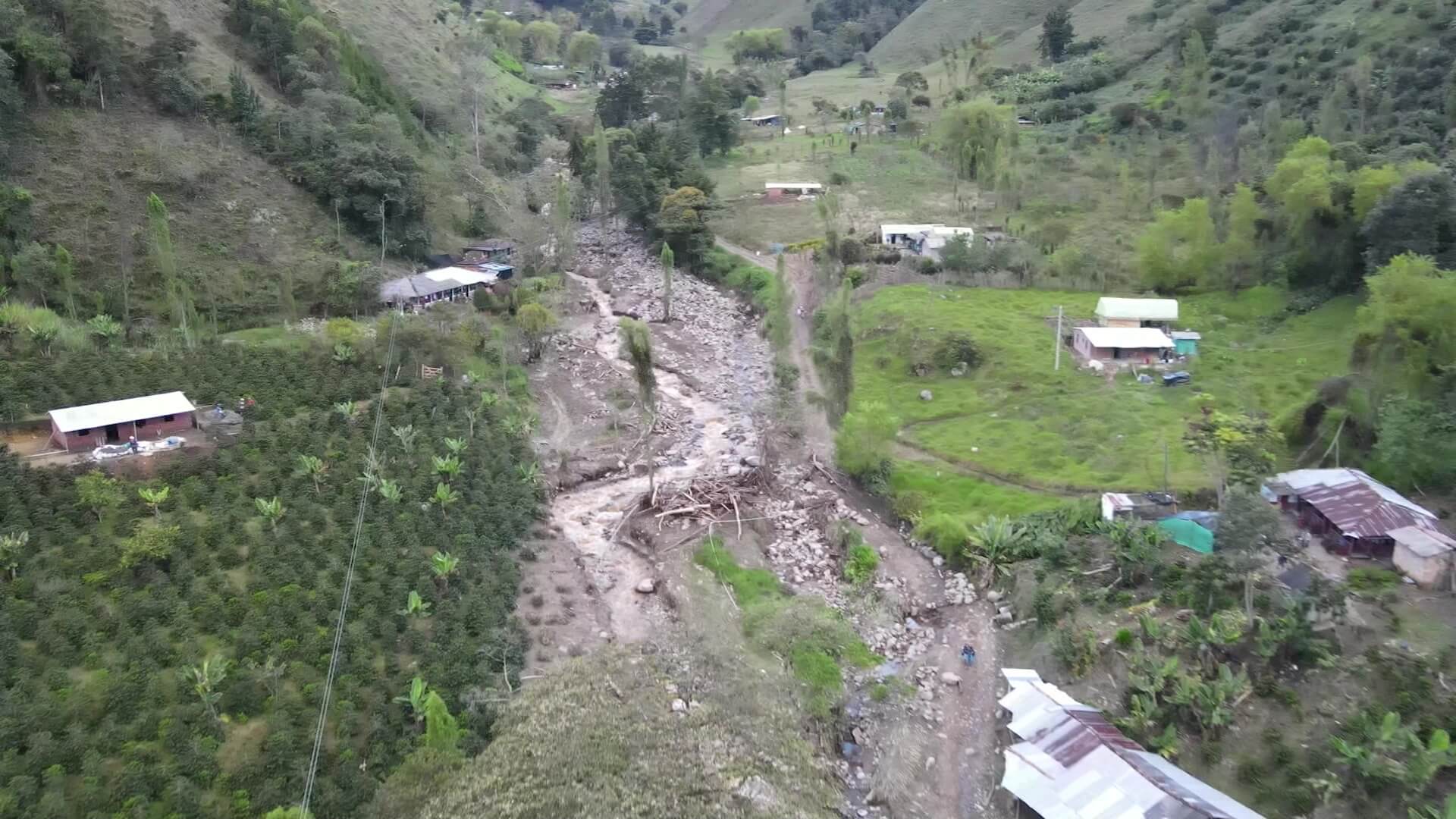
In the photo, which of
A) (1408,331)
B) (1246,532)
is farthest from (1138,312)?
(1246,532)

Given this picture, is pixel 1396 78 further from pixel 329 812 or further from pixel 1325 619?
pixel 329 812

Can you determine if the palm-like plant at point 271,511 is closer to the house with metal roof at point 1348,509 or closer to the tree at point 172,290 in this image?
the tree at point 172,290

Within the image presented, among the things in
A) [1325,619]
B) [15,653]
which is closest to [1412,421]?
[1325,619]

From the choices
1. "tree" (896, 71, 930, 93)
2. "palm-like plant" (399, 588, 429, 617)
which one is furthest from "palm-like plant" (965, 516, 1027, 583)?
"tree" (896, 71, 930, 93)

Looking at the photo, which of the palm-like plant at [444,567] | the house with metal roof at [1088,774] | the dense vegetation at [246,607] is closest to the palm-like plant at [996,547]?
the house with metal roof at [1088,774]

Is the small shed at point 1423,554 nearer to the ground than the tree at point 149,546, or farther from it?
nearer to the ground

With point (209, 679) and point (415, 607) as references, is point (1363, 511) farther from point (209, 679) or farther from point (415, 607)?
point (209, 679)
